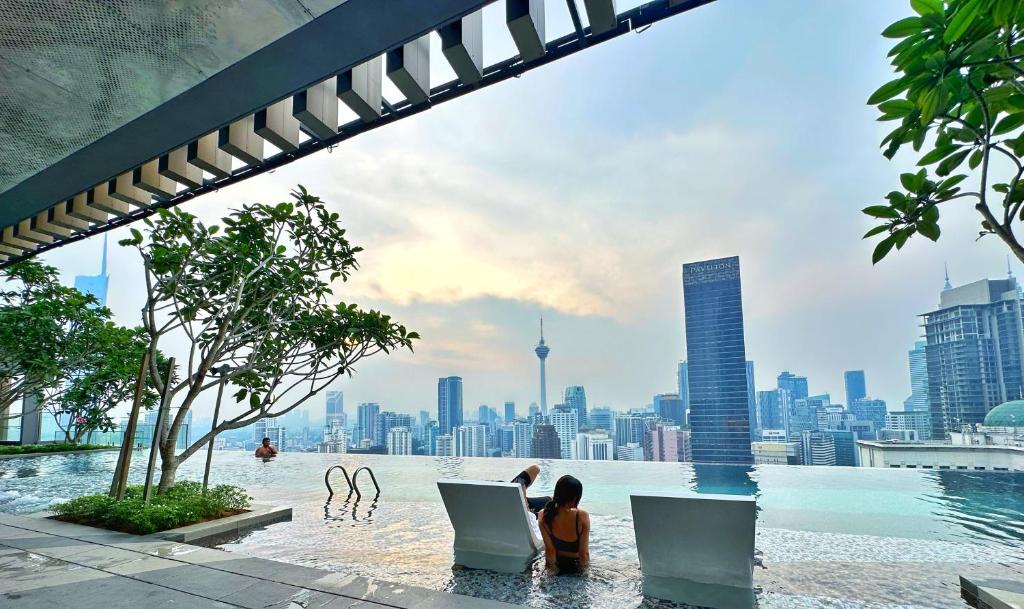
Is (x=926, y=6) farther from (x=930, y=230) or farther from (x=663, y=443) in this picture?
(x=663, y=443)

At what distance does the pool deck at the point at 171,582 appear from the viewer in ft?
11.0

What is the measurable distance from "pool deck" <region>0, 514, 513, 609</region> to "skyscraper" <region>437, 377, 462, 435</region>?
40.9 m

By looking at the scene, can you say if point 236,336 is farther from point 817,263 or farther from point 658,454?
point 658,454

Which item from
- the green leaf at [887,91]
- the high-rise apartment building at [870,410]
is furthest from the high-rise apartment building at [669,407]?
the green leaf at [887,91]

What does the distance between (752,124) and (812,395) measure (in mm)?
37358

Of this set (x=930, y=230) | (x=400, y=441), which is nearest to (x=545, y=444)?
(x=400, y=441)

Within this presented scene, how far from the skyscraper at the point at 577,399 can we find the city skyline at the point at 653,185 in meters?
24.3

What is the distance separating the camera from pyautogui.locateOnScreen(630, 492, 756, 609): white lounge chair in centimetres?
346

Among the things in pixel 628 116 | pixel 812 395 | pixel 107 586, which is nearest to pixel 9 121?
pixel 107 586

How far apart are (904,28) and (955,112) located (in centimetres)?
52

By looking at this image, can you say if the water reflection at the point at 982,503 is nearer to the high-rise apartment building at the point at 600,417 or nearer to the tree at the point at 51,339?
the tree at the point at 51,339

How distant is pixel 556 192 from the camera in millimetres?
21188

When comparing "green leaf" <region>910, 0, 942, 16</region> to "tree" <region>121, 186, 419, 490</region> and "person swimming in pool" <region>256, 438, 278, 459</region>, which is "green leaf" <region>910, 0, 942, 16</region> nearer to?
"tree" <region>121, 186, 419, 490</region>

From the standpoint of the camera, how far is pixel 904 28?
1507mm
